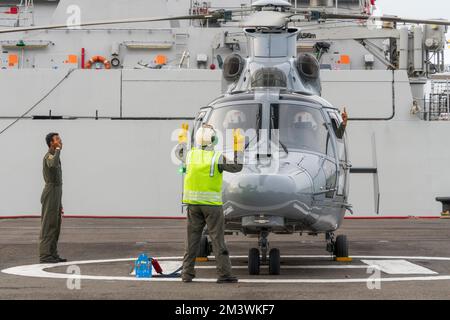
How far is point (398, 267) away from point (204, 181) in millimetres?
3586

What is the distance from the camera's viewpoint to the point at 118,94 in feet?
92.9

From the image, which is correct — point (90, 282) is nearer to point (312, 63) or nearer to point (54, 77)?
point (312, 63)

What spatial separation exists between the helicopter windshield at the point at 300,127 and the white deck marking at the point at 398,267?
Result: 1.97 metres

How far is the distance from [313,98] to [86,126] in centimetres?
1629

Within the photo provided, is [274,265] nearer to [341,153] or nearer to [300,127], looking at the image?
[300,127]

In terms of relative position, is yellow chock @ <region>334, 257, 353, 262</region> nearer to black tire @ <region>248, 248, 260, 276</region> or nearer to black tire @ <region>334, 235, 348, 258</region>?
black tire @ <region>334, 235, 348, 258</region>

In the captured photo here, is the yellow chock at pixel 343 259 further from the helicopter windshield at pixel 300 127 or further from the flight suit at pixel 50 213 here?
the flight suit at pixel 50 213

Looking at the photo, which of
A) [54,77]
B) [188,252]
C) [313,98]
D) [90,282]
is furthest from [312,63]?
[54,77]

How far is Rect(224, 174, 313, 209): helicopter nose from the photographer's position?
10742 mm

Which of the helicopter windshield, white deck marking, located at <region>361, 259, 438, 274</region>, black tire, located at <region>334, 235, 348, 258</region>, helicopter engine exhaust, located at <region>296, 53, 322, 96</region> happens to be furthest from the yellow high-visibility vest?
helicopter engine exhaust, located at <region>296, 53, 322, 96</region>

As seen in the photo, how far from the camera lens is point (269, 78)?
13422 mm

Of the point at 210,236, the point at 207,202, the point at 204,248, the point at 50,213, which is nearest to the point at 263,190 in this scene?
the point at 207,202

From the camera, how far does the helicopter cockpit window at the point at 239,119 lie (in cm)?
1232

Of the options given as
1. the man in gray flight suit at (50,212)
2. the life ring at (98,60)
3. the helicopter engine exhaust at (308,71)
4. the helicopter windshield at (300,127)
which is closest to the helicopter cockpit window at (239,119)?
the helicopter windshield at (300,127)
